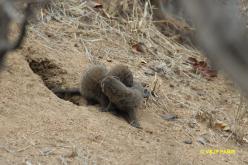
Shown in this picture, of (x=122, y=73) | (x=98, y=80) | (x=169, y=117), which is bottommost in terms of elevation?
(x=169, y=117)

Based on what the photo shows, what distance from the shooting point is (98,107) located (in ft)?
15.6

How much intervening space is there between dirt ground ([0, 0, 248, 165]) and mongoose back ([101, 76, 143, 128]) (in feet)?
0.32

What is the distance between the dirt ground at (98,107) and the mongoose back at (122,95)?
97mm

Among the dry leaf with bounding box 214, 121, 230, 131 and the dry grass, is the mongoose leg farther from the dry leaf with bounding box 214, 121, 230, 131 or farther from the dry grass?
the dry leaf with bounding box 214, 121, 230, 131

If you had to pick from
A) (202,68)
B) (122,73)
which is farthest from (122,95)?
(202,68)

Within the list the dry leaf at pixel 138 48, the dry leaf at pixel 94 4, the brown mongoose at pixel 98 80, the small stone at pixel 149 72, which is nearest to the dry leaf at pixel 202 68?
the dry leaf at pixel 138 48

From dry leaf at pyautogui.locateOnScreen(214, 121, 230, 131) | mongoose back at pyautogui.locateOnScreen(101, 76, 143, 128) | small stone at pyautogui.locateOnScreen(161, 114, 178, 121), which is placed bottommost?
small stone at pyautogui.locateOnScreen(161, 114, 178, 121)

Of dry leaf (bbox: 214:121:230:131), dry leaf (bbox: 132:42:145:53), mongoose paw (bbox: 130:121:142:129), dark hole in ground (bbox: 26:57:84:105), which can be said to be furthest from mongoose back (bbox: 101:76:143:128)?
dry leaf (bbox: 132:42:145:53)

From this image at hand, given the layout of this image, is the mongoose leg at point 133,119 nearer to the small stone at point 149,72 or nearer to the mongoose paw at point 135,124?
the mongoose paw at point 135,124

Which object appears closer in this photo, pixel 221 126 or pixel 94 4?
pixel 221 126

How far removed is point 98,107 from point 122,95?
11.5 inches

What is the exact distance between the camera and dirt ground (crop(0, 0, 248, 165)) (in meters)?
3.85

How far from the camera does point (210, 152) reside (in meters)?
4.53

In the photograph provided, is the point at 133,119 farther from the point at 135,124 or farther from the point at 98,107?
the point at 98,107
